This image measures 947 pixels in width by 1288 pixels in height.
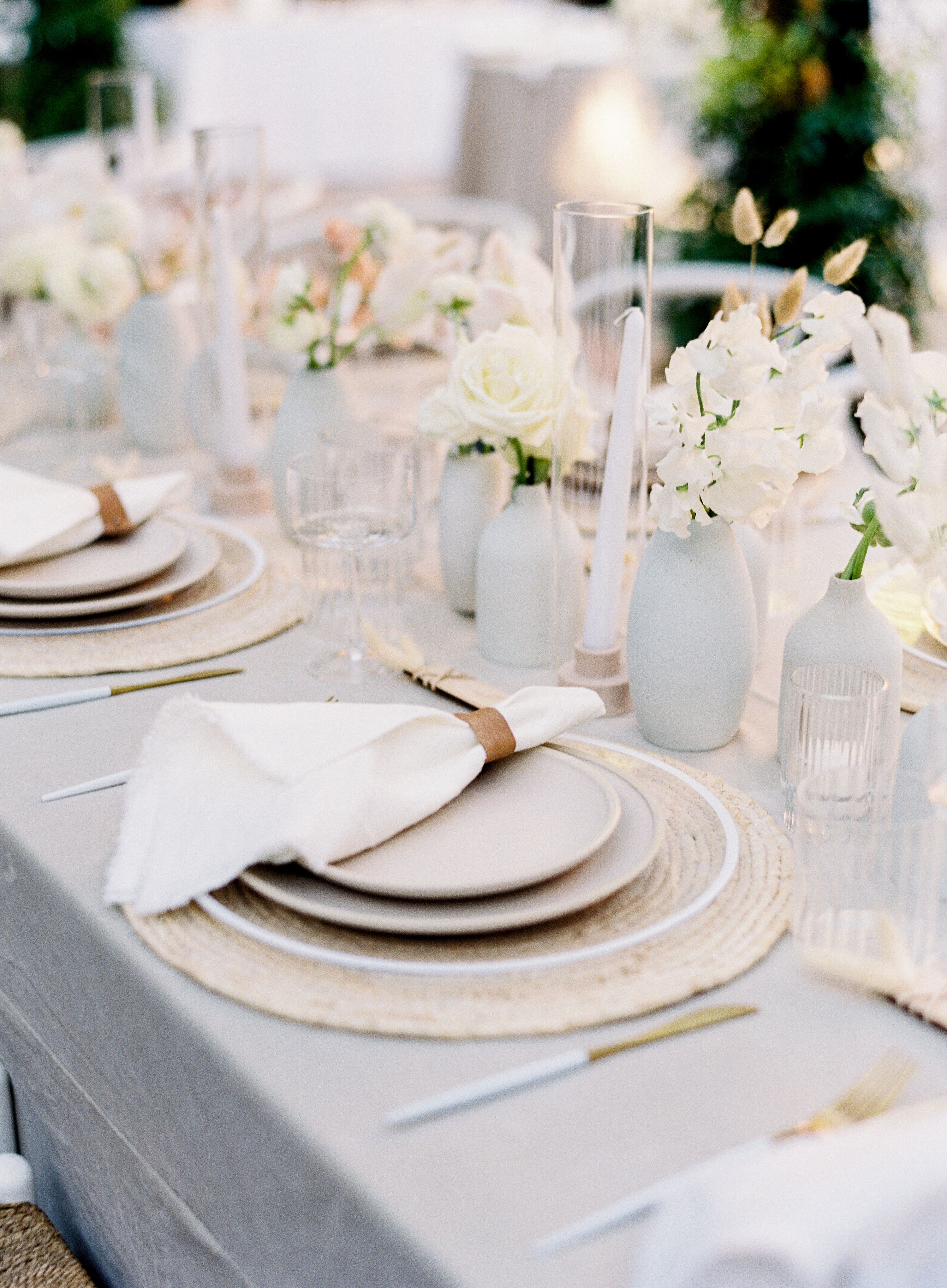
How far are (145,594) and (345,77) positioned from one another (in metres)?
5.89

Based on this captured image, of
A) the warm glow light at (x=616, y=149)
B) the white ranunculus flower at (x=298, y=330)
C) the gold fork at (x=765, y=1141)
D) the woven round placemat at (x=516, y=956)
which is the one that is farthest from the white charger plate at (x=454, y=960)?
the warm glow light at (x=616, y=149)

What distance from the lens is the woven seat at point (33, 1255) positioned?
88cm

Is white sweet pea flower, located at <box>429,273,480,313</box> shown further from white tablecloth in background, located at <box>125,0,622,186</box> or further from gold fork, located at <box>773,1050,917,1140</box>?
white tablecloth in background, located at <box>125,0,622,186</box>

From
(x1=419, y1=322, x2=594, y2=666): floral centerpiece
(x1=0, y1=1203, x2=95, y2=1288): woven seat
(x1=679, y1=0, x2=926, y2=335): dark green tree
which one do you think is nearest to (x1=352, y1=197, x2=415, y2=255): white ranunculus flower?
(x1=419, y1=322, x2=594, y2=666): floral centerpiece

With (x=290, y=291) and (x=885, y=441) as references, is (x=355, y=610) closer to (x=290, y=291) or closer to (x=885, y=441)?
(x=290, y=291)

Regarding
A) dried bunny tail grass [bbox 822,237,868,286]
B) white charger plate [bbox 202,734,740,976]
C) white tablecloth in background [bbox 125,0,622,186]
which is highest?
white tablecloth in background [bbox 125,0,622,186]

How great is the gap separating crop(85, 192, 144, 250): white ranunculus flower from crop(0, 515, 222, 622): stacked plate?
64 cm

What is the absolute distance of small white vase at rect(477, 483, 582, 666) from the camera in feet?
3.63

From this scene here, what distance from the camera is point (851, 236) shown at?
4.42 metres

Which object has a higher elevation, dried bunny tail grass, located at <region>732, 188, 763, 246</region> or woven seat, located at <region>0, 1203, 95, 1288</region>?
dried bunny tail grass, located at <region>732, 188, 763, 246</region>

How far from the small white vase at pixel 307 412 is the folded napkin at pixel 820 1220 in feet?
3.24

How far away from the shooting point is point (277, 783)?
30.4 inches

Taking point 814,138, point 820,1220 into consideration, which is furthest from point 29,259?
point 814,138

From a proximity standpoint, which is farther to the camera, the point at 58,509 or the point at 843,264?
the point at 58,509
